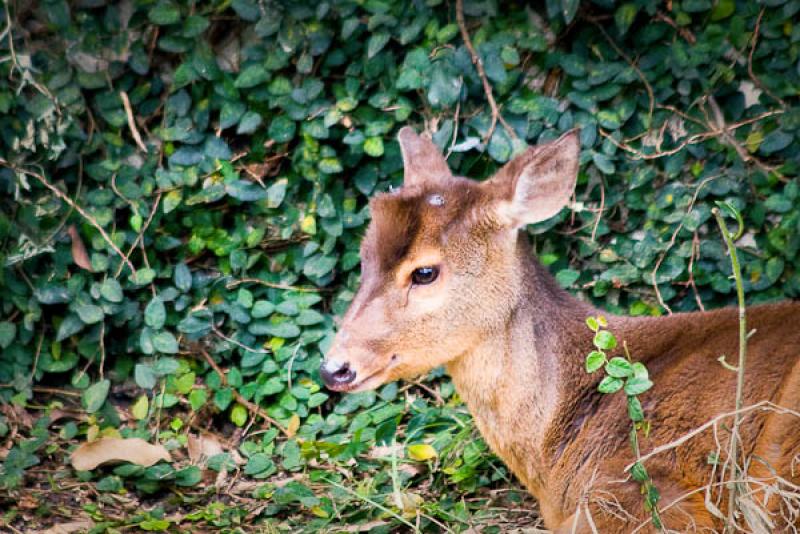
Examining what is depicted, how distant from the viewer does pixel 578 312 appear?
4.70 meters

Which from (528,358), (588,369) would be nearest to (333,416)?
(528,358)

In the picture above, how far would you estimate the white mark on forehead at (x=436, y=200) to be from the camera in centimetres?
457

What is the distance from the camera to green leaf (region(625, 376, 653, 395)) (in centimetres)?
419

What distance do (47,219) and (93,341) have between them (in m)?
0.71

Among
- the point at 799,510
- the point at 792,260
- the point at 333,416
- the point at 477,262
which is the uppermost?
the point at 477,262

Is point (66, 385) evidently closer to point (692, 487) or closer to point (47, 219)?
point (47, 219)

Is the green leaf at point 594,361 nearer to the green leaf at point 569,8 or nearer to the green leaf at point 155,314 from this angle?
the green leaf at point 569,8

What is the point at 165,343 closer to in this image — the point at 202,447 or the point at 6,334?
the point at 202,447

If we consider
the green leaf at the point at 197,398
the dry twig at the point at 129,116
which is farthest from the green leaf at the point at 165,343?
the dry twig at the point at 129,116

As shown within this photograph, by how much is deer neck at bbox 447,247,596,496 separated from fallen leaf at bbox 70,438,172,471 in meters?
1.92

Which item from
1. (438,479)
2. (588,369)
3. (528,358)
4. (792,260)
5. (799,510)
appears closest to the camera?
(799,510)

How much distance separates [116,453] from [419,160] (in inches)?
85.2

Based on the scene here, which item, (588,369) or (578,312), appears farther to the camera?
(578,312)

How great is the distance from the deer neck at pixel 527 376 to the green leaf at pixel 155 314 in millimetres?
2074
